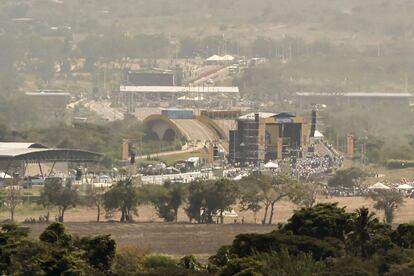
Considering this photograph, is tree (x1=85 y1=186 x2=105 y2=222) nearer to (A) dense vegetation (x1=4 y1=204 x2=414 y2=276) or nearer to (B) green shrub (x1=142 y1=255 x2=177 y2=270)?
(A) dense vegetation (x1=4 y1=204 x2=414 y2=276)

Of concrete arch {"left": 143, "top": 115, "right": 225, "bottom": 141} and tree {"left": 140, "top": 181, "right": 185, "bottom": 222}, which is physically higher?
concrete arch {"left": 143, "top": 115, "right": 225, "bottom": 141}

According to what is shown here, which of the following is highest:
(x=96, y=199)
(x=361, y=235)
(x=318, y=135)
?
(x=318, y=135)

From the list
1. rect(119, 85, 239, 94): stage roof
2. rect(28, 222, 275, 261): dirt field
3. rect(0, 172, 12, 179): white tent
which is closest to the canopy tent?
rect(0, 172, 12, 179): white tent

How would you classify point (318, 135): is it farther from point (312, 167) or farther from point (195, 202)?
point (195, 202)

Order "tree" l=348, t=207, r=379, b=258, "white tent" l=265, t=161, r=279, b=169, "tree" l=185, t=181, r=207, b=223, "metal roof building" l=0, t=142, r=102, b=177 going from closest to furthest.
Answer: "tree" l=348, t=207, r=379, b=258, "tree" l=185, t=181, r=207, b=223, "metal roof building" l=0, t=142, r=102, b=177, "white tent" l=265, t=161, r=279, b=169

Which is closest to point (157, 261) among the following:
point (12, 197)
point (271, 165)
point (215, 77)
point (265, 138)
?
point (12, 197)

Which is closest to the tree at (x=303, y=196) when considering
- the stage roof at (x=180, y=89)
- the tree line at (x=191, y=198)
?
the tree line at (x=191, y=198)

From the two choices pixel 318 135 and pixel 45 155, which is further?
pixel 318 135

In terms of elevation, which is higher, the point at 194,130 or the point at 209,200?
the point at 194,130

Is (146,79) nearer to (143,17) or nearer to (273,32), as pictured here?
(273,32)
